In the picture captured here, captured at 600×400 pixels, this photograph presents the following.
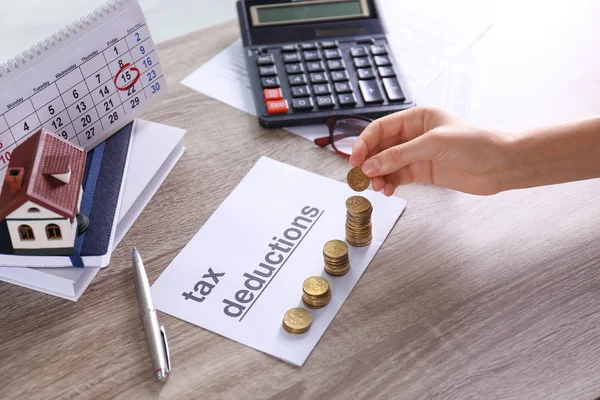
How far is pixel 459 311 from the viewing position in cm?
78

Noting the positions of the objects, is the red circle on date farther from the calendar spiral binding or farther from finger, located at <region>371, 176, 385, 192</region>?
finger, located at <region>371, 176, 385, 192</region>

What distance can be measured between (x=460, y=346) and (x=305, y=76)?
0.49 metres

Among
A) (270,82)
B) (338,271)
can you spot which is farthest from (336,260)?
(270,82)

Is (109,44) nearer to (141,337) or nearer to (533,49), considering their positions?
(141,337)

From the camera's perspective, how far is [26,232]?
77 cm

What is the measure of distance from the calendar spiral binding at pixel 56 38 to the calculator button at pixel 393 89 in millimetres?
388

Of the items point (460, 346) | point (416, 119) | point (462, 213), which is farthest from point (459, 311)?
point (416, 119)

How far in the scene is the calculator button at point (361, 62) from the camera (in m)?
1.08

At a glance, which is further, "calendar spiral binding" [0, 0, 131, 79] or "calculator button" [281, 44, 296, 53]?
"calculator button" [281, 44, 296, 53]

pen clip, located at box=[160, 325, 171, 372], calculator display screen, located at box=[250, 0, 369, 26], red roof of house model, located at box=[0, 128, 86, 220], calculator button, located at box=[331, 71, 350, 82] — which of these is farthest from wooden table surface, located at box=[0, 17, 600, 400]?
calculator display screen, located at box=[250, 0, 369, 26]

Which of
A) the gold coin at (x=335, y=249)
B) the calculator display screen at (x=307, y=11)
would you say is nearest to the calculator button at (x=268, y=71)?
the calculator display screen at (x=307, y=11)

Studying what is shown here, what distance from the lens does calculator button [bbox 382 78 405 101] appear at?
103cm

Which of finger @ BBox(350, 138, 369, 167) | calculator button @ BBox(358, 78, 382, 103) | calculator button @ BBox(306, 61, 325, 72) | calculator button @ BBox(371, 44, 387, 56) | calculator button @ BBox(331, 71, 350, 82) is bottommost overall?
finger @ BBox(350, 138, 369, 167)

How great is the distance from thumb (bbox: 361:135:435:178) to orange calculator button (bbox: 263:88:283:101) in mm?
218
